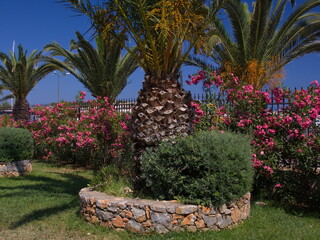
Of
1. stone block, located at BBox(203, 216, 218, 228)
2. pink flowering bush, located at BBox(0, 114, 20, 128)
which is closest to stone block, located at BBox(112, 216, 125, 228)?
stone block, located at BBox(203, 216, 218, 228)

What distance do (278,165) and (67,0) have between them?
16.2ft

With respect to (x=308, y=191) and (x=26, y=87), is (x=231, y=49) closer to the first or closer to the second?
(x=308, y=191)

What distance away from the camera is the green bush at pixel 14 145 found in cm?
987

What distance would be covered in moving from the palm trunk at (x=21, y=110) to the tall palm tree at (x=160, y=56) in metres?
12.5

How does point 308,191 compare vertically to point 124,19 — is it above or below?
below

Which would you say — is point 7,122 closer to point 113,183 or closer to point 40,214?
point 40,214

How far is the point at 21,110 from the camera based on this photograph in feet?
58.3

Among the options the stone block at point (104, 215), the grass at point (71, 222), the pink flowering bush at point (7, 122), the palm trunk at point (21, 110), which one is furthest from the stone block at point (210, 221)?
the palm trunk at point (21, 110)

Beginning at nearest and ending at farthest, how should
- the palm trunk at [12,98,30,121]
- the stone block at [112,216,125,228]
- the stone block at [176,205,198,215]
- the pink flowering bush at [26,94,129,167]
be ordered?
the stone block at [176,205,198,215] < the stone block at [112,216,125,228] < the pink flowering bush at [26,94,129,167] < the palm trunk at [12,98,30,121]

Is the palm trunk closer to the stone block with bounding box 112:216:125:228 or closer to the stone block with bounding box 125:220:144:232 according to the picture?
the stone block with bounding box 112:216:125:228

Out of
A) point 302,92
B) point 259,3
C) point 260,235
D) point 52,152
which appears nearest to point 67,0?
point 302,92

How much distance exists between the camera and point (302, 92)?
6.60m

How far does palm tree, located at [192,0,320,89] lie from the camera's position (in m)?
10.9

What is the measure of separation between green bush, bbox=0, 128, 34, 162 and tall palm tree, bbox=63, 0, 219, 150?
507 cm
